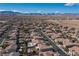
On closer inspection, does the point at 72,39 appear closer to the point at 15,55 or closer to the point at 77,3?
the point at 77,3

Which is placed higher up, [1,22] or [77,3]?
[77,3]

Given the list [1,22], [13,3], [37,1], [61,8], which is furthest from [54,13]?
[1,22]

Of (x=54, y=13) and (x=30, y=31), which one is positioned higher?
(x=54, y=13)

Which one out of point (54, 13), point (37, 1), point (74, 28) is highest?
point (37, 1)

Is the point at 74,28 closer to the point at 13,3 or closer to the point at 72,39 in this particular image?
the point at 72,39

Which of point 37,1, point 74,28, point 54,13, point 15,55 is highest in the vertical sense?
point 37,1

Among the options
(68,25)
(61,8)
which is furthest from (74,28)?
(61,8)

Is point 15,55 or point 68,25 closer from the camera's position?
point 15,55
